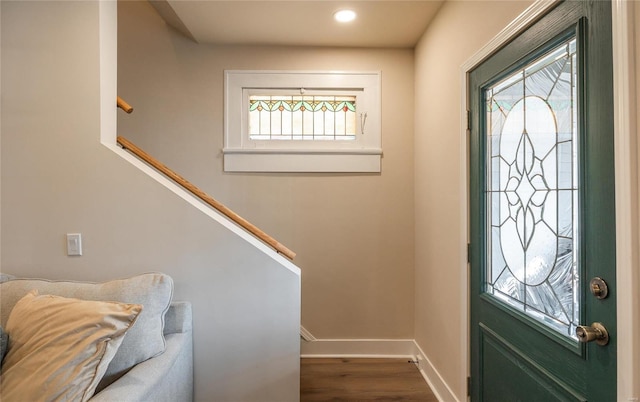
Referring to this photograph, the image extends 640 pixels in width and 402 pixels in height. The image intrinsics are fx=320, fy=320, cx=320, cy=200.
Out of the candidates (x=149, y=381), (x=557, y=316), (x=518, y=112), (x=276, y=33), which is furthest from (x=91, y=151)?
(x=557, y=316)

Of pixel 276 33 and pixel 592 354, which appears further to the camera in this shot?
pixel 276 33

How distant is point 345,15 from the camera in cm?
224

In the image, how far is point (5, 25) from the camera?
5.36ft

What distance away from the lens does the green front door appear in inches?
37.5

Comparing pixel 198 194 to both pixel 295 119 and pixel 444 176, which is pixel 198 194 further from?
pixel 444 176

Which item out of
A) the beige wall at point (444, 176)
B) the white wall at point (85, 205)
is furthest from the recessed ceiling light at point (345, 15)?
the white wall at point (85, 205)

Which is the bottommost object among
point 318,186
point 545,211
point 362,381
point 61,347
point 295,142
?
point 362,381

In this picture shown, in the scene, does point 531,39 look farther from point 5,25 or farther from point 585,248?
point 5,25

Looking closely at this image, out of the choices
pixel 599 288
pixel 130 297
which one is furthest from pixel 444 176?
pixel 130 297

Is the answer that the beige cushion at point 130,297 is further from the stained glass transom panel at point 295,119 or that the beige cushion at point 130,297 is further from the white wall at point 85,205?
the stained glass transom panel at point 295,119

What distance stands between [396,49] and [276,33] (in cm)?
101

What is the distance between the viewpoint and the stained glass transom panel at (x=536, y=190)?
1.09m

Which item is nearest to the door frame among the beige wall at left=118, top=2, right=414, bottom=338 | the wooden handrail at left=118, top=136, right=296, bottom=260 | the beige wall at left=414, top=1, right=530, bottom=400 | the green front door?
the green front door

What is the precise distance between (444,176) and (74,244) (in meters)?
2.14
